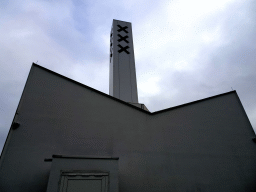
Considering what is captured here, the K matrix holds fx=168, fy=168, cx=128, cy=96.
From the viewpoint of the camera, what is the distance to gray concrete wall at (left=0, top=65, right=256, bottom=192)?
6.05 metres

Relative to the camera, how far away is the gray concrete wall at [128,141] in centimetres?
605

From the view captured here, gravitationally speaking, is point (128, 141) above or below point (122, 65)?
below

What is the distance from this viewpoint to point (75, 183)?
15.8 feet

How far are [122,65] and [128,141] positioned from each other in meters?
9.23

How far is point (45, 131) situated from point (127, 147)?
10.9ft

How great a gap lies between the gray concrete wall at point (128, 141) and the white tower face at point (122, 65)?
223 inches

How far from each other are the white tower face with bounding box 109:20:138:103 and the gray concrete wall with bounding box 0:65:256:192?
566 cm

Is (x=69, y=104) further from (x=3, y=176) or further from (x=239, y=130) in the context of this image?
(x=239, y=130)

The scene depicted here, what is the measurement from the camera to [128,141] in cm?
717

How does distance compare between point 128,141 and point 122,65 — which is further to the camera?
point 122,65

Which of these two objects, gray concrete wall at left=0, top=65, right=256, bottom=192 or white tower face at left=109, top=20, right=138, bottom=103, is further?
white tower face at left=109, top=20, right=138, bottom=103

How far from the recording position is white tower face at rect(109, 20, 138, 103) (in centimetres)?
1366

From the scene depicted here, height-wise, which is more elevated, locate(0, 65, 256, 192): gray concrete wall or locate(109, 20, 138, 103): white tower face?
locate(109, 20, 138, 103): white tower face

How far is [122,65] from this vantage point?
15102mm
